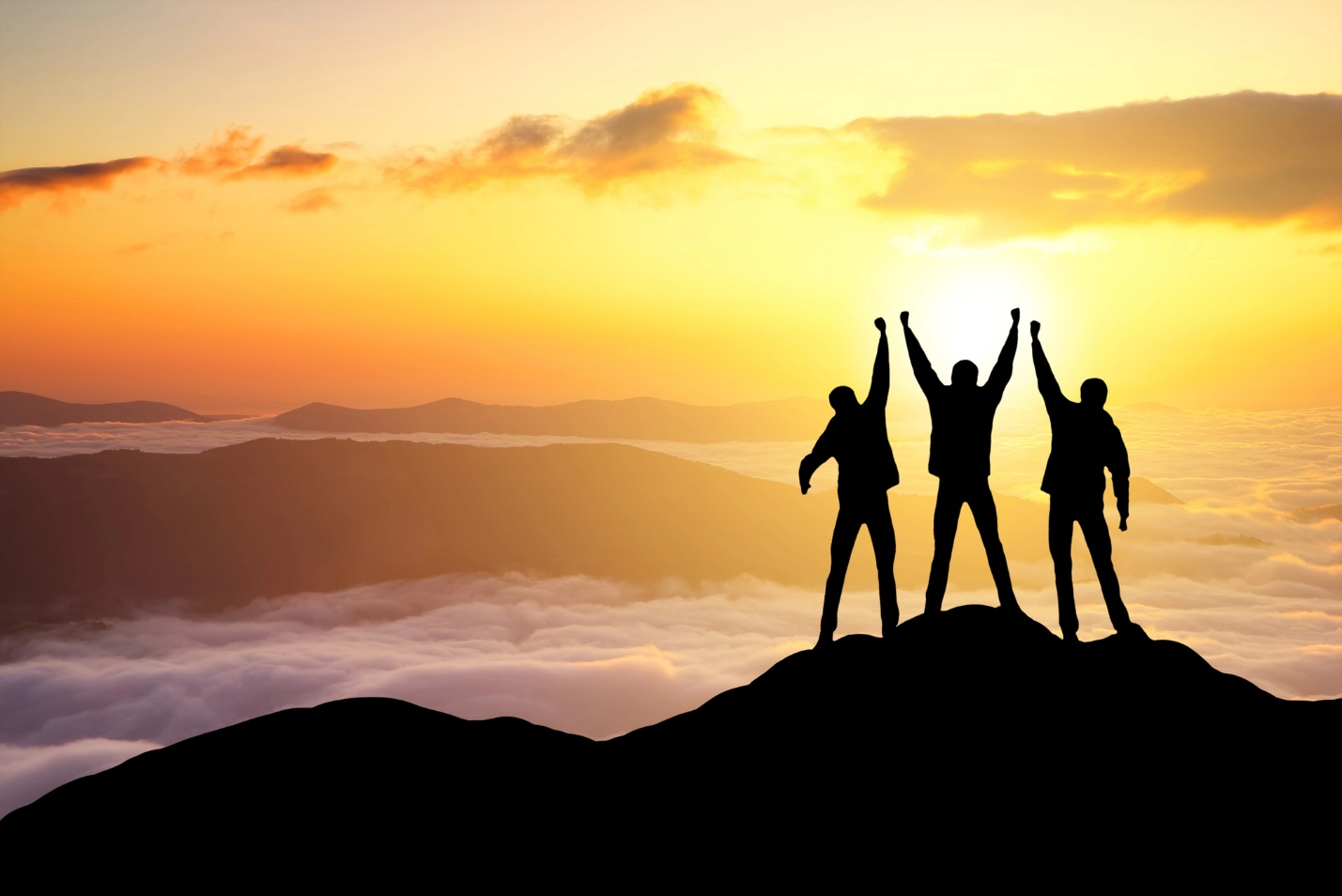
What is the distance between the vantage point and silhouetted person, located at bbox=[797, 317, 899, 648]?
1484 centimetres

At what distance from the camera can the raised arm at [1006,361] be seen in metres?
14.5

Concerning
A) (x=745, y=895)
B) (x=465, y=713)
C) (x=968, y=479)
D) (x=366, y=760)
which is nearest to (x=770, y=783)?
(x=745, y=895)

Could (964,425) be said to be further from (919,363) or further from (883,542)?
(883,542)

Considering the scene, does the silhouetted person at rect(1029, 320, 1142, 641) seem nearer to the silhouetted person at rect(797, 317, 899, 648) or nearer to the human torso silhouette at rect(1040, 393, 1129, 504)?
the human torso silhouette at rect(1040, 393, 1129, 504)

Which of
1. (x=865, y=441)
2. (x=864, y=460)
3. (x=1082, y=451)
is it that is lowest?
(x=864, y=460)

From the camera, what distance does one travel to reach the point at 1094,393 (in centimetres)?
1508

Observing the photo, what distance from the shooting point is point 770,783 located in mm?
13758

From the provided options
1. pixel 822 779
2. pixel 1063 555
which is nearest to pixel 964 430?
pixel 1063 555

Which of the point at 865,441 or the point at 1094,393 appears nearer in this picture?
the point at 865,441

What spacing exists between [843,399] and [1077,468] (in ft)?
13.3

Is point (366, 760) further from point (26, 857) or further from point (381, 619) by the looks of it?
point (381, 619)

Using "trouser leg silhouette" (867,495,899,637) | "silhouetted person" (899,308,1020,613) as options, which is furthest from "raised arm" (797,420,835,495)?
"silhouetted person" (899,308,1020,613)

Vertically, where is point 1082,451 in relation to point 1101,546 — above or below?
above

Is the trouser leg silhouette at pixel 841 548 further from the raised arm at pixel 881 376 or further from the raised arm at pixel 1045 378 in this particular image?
the raised arm at pixel 1045 378
